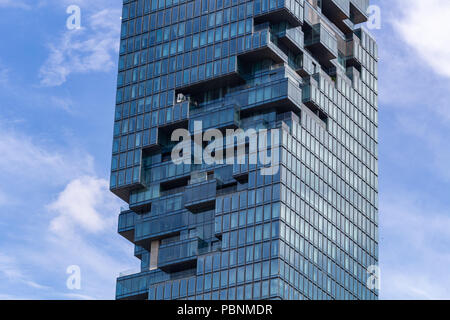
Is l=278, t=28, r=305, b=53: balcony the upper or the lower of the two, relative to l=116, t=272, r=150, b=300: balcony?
upper

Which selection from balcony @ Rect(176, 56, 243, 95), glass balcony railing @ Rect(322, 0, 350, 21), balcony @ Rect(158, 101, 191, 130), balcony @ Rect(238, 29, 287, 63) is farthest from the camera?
glass balcony railing @ Rect(322, 0, 350, 21)

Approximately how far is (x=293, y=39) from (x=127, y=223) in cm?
3706

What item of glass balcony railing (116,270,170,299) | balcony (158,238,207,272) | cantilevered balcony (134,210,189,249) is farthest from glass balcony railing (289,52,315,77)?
glass balcony railing (116,270,170,299)

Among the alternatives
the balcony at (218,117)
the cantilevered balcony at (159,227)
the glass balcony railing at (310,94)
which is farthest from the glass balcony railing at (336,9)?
the cantilevered balcony at (159,227)

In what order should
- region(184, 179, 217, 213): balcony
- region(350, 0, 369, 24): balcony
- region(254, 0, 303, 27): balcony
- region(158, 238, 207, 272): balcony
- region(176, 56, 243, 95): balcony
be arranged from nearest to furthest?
1. region(158, 238, 207, 272): balcony
2. region(184, 179, 217, 213): balcony
3. region(176, 56, 243, 95): balcony
4. region(254, 0, 303, 27): balcony
5. region(350, 0, 369, 24): balcony

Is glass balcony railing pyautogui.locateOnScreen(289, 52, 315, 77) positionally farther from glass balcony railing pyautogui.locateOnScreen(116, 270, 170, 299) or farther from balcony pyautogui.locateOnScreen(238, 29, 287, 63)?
glass balcony railing pyautogui.locateOnScreen(116, 270, 170, 299)

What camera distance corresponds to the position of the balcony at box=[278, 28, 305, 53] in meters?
160

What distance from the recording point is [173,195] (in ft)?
526

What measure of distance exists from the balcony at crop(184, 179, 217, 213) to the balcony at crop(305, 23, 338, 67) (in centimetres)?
2790

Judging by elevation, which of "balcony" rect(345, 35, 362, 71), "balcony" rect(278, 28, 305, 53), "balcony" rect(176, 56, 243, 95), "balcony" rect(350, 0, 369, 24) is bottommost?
"balcony" rect(176, 56, 243, 95)

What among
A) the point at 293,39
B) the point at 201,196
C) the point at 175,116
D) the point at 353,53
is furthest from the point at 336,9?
the point at 201,196

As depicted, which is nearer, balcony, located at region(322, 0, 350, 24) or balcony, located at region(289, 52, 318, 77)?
balcony, located at region(289, 52, 318, 77)

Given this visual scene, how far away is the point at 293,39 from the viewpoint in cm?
16150
